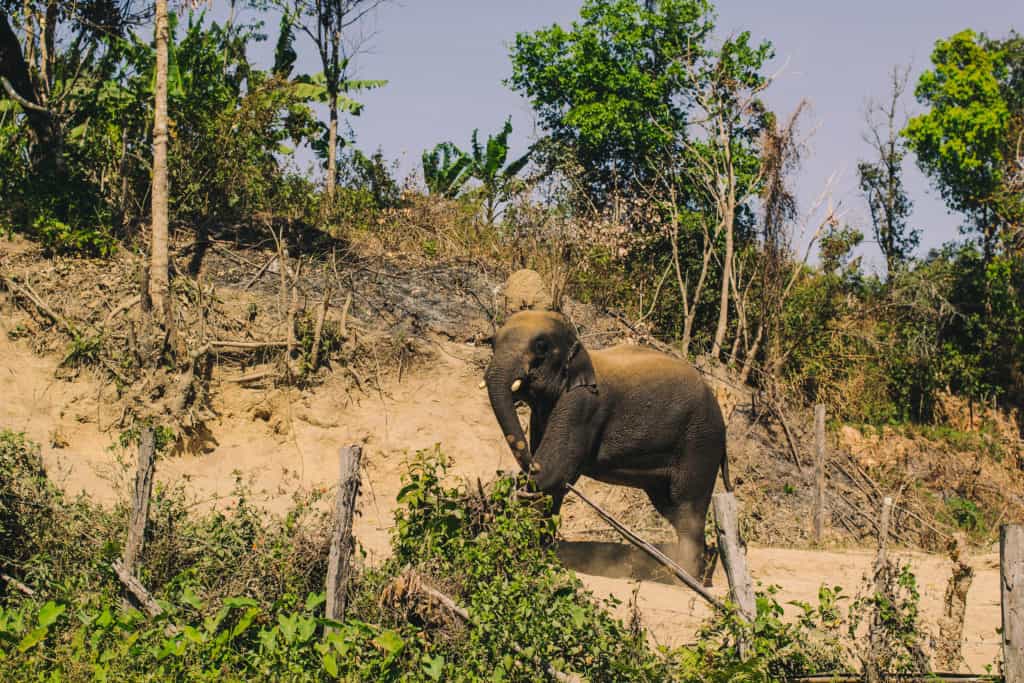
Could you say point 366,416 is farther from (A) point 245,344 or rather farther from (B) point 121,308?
(B) point 121,308

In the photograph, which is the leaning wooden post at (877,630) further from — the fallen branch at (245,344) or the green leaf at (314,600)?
the fallen branch at (245,344)

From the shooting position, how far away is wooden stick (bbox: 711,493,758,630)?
6.38 metres

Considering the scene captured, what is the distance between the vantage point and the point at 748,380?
19812 mm

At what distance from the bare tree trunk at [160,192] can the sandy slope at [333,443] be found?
4.79 feet

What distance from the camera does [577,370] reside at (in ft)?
30.0

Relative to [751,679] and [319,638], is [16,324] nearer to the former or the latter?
[319,638]

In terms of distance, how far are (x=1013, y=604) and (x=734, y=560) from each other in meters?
1.58

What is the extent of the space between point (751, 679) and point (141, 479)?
4706 mm

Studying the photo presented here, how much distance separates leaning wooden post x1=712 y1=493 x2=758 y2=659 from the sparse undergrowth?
→ 11 cm

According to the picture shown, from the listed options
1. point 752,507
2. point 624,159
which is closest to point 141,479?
point 752,507

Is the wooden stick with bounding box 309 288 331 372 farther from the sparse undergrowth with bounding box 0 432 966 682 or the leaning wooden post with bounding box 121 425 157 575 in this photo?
the leaning wooden post with bounding box 121 425 157 575

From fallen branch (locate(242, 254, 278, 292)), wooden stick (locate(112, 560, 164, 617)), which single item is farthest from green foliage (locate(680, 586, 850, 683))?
fallen branch (locate(242, 254, 278, 292))

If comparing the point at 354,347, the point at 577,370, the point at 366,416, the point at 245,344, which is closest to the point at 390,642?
the point at 577,370

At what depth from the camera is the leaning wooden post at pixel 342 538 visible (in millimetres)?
7168
